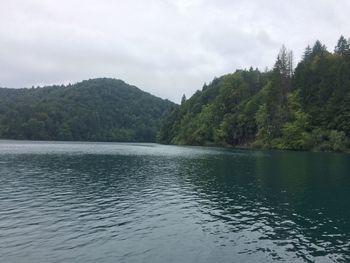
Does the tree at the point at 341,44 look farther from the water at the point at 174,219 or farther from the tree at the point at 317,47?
the water at the point at 174,219

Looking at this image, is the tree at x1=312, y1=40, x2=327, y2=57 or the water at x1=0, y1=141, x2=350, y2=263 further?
the tree at x1=312, y1=40, x2=327, y2=57

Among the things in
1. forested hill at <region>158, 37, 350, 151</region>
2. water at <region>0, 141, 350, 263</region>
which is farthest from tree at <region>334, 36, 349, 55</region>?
water at <region>0, 141, 350, 263</region>

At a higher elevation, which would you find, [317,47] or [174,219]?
[317,47]

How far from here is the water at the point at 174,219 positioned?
76.1 feet

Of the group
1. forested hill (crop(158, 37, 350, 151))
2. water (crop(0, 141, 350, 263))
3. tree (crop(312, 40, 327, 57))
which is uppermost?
tree (crop(312, 40, 327, 57))

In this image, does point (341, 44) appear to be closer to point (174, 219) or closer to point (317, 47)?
point (317, 47)

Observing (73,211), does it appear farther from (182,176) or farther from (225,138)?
(225,138)

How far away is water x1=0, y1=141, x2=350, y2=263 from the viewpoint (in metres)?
23.2

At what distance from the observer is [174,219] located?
3234cm

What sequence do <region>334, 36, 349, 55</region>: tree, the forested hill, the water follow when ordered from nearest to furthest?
the water < the forested hill < <region>334, 36, 349, 55</region>: tree

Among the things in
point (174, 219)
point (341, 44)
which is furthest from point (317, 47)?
point (174, 219)

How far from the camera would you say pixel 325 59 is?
15725 cm

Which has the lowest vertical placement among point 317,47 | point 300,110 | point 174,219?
point 174,219

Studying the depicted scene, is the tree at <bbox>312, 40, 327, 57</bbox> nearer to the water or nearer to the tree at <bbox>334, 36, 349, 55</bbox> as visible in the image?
the tree at <bbox>334, 36, 349, 55</bbox>
